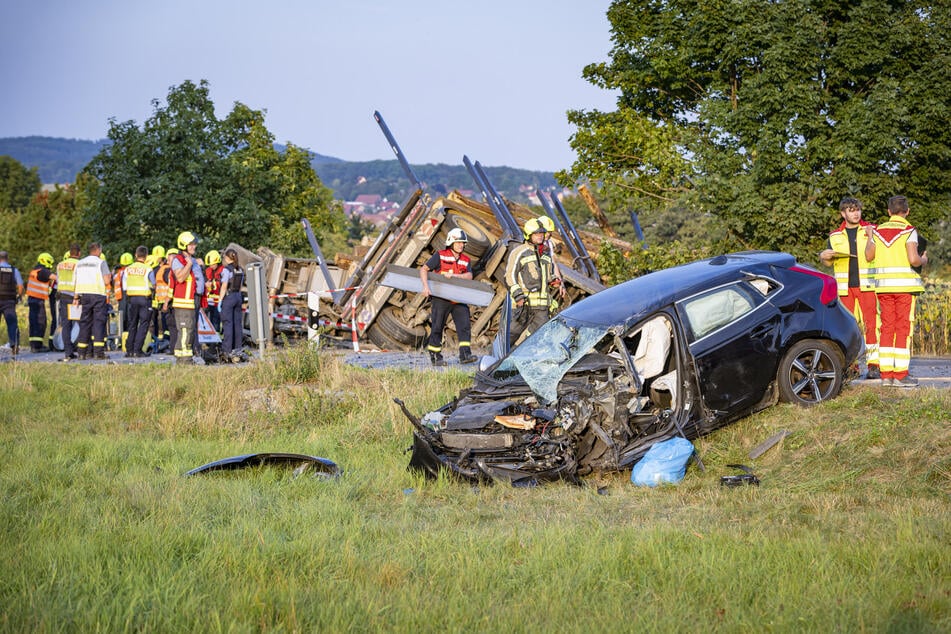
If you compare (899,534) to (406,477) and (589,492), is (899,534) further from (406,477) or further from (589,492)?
(406,477)

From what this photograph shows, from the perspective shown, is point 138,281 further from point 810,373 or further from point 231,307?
point 810,373

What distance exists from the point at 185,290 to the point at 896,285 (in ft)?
33.5

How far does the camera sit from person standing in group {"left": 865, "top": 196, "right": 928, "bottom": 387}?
367 inches

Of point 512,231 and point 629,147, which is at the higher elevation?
point 629,147

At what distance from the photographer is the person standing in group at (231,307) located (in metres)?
15.9

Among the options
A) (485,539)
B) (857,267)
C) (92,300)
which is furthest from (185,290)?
(485,539)

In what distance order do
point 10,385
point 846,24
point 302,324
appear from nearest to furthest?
point 10,385 < point 846,24 < point 302,324

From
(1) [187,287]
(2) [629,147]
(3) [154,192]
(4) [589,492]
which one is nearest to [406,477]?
(4) [589,492]

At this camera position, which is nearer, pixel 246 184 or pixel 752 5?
pixel 752 5

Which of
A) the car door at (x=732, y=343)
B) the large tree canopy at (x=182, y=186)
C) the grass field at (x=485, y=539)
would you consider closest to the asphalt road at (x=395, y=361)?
the car door at (x=732, y=343)

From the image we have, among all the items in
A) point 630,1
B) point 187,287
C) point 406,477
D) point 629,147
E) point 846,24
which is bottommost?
point 406,477

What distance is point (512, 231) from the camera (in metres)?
17.7

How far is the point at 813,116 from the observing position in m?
16.8

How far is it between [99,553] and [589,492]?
342cm
